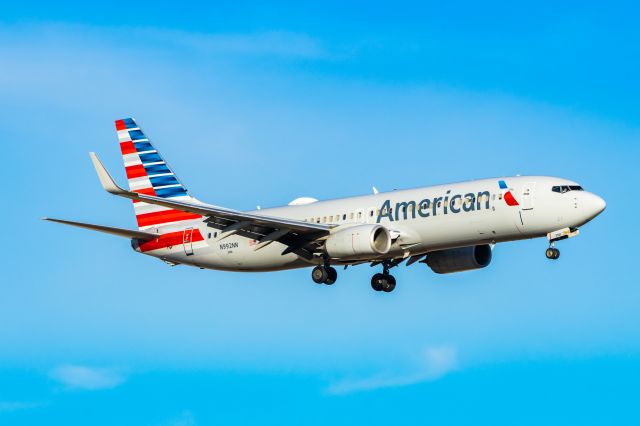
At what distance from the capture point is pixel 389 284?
65562mm

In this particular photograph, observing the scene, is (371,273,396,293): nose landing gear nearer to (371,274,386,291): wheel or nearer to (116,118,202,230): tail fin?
(371,274,386,291): wheel

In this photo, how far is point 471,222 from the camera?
58.3m

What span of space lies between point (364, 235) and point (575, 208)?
389 inches

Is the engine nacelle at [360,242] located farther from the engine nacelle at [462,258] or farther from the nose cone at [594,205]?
the nose cone at [594,205]

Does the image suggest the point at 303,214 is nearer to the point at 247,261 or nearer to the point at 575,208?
the point at 247,261

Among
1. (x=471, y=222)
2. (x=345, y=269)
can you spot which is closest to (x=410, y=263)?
(x=345, y=269)

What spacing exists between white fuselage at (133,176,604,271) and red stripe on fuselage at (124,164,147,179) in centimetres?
949

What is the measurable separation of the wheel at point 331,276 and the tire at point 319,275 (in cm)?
13

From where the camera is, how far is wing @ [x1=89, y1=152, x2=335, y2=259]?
2311 inches

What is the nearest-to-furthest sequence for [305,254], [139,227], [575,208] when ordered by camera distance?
[575,208] → [305,254] → [139,227]

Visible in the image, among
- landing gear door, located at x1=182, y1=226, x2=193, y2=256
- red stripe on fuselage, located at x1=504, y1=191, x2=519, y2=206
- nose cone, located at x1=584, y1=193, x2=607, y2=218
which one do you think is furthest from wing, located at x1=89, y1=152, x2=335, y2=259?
nose cone, located at x1=584, y1=193, x2=607, y2=218

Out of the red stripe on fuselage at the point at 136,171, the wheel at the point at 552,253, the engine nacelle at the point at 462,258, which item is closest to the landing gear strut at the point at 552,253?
the wheel at the point at 552,253

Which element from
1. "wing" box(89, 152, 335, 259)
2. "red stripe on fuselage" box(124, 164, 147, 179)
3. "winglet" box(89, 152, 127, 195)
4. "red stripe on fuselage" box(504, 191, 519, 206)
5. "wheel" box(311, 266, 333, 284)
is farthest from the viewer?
"red stripe on fuselage" box(124, 164, 147, 179)

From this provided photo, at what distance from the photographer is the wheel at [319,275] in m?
62.0
